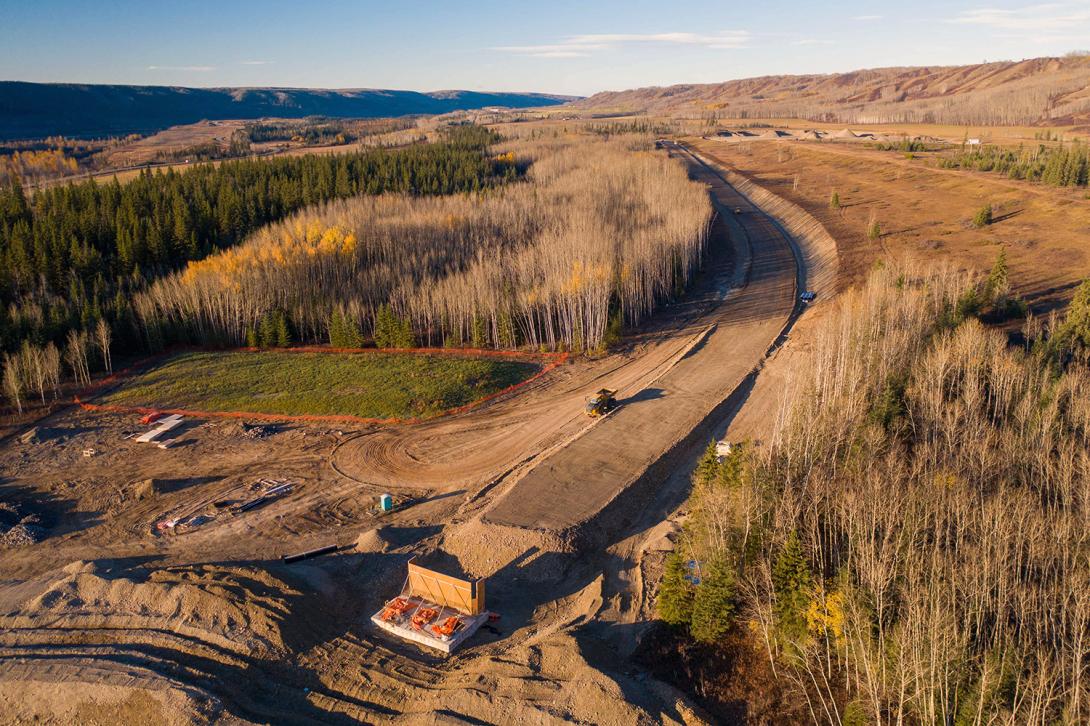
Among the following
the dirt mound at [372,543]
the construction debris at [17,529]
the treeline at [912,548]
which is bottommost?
the construction debris at [17,529]

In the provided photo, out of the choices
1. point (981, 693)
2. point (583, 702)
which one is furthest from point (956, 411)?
point (583, 702)

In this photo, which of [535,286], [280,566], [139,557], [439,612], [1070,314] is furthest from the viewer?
[535,286]

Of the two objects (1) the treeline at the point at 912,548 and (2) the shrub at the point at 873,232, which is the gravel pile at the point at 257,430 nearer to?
(1) the treeline at the point at 912,548

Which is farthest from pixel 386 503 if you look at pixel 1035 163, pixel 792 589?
pixel 1035 163

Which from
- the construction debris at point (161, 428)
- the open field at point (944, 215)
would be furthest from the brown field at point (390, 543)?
the construction debris at point (161, 428)

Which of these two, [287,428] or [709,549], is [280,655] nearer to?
[709,549]

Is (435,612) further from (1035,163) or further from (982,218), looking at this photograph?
(1035,163)

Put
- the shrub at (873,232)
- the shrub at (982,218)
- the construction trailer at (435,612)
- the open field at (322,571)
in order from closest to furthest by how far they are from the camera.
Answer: the open field at (322,571) < the construction trailer at (435,612) < the shrub at (982,218) < the shrub at (873,232)

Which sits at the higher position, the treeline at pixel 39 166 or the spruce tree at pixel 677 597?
the treeline at pixel 39 166
